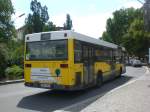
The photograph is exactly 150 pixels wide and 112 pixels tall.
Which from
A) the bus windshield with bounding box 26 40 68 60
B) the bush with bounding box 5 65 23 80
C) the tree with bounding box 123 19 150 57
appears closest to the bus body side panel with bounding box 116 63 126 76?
the bush with bounding box 5 65 23 80

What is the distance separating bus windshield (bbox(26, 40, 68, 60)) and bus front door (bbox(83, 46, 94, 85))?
179 centimetres

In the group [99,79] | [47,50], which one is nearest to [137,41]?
[99,79]

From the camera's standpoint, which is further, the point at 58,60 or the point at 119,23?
the point at 119,23

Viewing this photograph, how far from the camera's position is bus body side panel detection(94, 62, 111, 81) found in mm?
18741

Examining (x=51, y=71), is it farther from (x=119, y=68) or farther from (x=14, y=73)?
(x=14, y=73)

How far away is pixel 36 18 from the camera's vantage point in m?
97.1

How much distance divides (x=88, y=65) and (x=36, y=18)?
268 ft

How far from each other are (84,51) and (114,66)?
27.3ft

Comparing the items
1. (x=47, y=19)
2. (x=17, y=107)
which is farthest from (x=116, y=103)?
(x=47, y=19)

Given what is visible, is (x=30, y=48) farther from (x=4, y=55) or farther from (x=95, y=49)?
(x=4, y=55)

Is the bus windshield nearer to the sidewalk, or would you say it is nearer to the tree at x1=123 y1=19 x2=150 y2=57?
the sidewalk

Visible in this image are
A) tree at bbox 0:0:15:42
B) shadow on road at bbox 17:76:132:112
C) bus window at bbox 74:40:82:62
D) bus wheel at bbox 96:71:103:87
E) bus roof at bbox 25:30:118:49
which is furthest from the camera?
tree at bbox 0:0:15:42

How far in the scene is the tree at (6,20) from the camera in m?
62.2

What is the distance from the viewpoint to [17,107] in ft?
41.0
